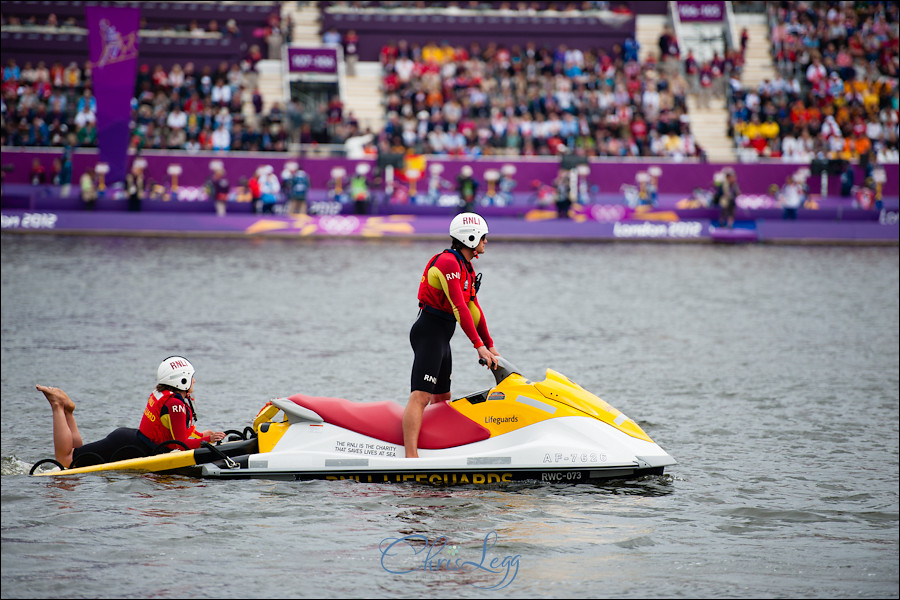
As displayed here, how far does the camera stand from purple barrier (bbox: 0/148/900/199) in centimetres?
3341

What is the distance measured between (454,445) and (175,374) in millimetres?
2451

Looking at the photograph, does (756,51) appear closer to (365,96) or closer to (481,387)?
(365,96)

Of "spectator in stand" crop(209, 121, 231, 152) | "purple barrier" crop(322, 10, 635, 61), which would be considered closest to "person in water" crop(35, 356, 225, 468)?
"spectator in stand" crop(209, 121, 231, 152)

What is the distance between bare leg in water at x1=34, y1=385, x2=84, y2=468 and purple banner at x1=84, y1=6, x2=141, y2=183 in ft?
63.4

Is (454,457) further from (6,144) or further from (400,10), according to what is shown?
(400,10)

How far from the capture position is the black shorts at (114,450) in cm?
906

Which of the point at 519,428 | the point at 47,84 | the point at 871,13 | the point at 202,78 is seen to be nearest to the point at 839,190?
the point at 871,13

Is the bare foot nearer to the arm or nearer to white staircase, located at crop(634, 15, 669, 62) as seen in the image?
the arm

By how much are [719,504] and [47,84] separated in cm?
3282

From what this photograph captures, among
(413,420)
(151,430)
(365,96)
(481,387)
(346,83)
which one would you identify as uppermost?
(346,83)

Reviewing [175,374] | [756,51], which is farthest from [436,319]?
[756,51]

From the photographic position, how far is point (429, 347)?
29.4 feet

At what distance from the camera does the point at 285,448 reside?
29.9ft

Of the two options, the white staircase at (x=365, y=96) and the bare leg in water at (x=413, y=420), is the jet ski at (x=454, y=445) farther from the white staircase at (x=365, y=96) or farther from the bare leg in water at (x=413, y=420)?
the white staircase at (x=365, y=96)
